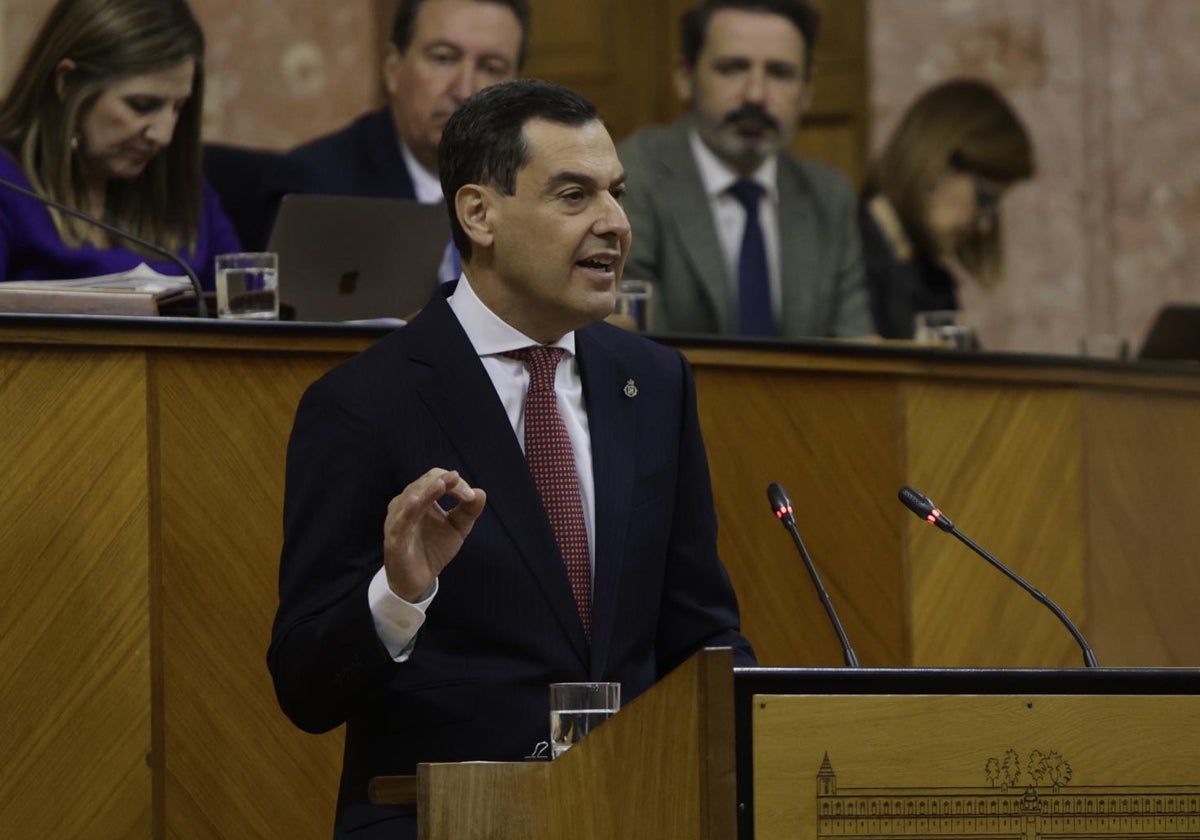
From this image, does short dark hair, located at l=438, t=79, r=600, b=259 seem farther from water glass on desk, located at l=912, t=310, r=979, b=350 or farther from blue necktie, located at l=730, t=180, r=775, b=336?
water glass on desk, located at l=912, t=310, r=979, b=350

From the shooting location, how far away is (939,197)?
5316mm

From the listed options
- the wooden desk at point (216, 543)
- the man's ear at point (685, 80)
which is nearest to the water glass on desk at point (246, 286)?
the wooden desk at point (216, 543)

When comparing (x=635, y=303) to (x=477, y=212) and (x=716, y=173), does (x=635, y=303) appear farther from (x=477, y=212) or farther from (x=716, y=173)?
(x=477, y=212)

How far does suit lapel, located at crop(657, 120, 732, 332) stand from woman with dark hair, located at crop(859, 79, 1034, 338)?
68 centimetres

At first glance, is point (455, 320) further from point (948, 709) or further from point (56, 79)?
point (56, 79)

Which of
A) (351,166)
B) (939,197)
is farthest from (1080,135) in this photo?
(351,166)

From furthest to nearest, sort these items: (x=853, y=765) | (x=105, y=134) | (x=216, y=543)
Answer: (x=105, y=134) < (x=216, y=543) < (x=853, y=765)

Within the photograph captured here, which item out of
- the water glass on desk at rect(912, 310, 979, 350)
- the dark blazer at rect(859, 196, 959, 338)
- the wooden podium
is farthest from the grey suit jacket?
the wooden podium

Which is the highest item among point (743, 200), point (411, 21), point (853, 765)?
point (411, 21)

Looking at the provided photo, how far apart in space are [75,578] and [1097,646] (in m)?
1.95

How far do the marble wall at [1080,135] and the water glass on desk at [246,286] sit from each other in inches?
153

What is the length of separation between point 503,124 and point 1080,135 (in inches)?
188

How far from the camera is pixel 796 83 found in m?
5.00

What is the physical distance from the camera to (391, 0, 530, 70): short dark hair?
4.50 m
